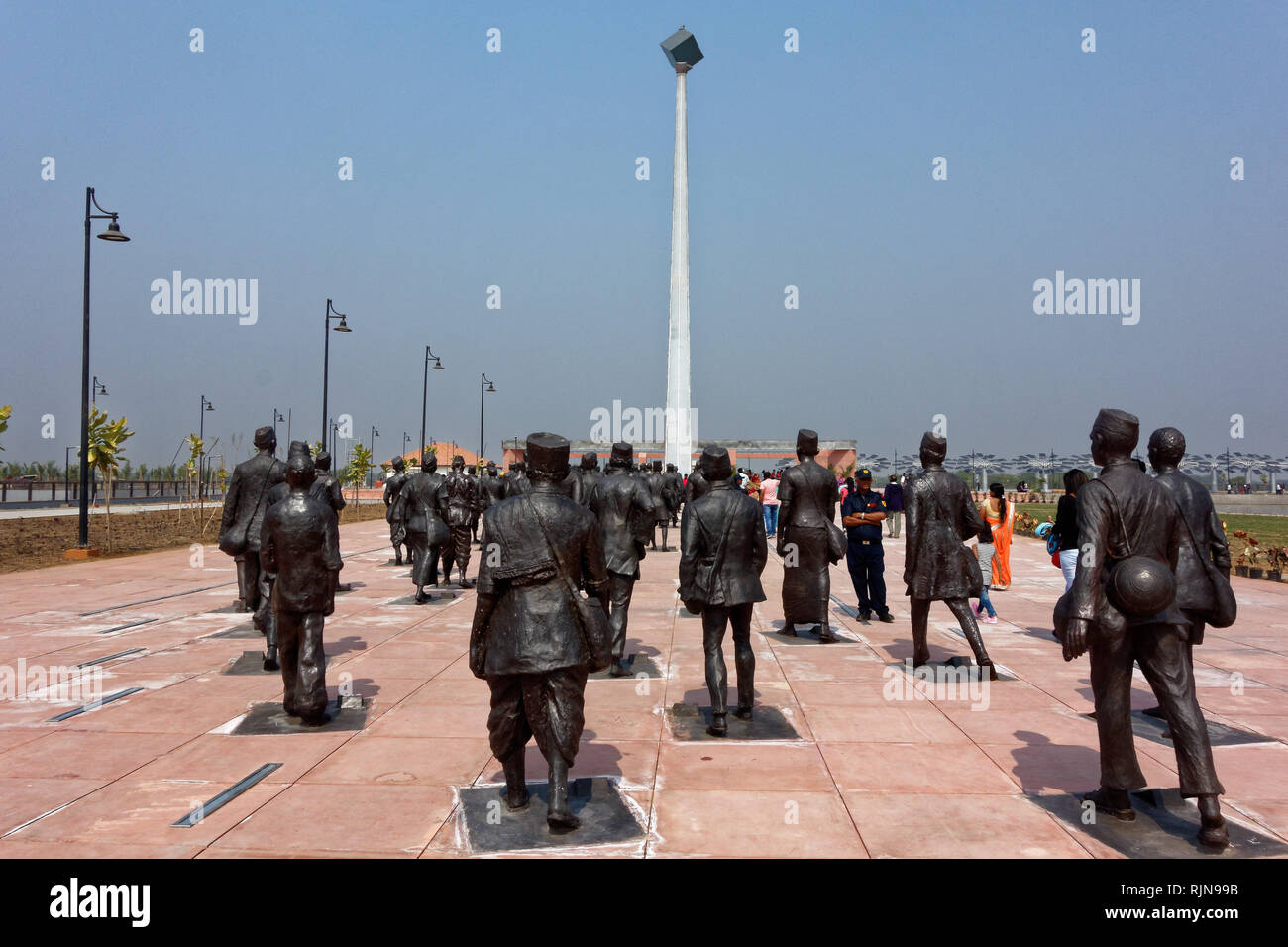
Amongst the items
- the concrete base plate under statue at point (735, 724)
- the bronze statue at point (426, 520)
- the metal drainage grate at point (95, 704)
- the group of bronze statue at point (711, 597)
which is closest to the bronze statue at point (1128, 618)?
the group of bronze statue at point (711, 597)

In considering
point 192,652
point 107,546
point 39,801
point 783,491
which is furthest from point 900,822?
point 107,546

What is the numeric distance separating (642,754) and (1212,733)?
12.3 ft

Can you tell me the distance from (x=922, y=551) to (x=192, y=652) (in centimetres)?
683

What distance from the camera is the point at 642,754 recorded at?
5305mm

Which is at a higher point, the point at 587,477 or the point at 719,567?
the point at 587,477

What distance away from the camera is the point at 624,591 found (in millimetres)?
7707

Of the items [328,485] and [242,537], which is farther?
[328,485]

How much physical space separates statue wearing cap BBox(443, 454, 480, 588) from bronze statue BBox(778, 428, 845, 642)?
5203 millimetres

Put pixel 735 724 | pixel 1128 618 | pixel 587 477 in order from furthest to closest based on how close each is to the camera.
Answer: pixel 587 477 < pixel 735 724 < pixel 1128 618

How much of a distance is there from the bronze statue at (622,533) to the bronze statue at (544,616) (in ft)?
11.4

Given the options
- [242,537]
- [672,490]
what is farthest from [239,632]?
[672,490]

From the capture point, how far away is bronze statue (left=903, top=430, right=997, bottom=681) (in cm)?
738

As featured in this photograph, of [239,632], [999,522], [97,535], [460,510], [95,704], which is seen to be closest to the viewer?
[95,704]

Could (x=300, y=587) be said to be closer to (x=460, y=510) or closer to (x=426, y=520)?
(x=426, y=520)
